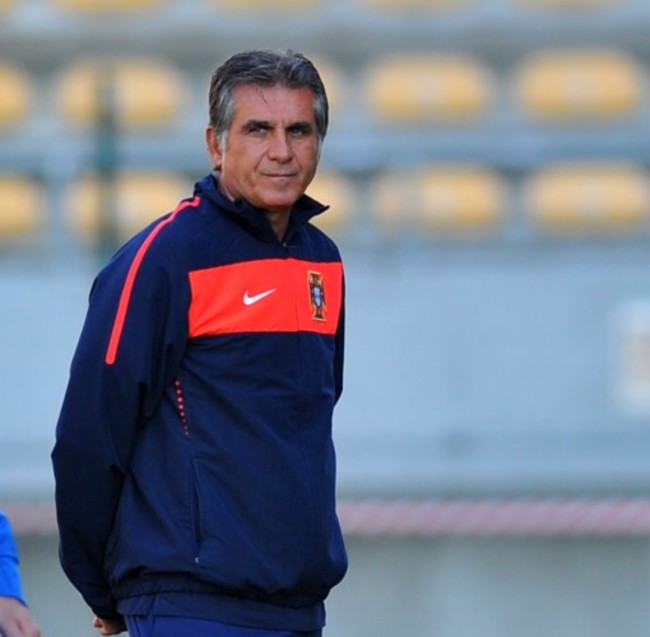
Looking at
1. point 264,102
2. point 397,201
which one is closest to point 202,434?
point 264,102

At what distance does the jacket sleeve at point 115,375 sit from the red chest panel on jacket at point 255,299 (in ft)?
0.10

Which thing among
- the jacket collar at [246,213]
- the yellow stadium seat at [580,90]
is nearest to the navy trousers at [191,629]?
the jacket collar at [246,213]

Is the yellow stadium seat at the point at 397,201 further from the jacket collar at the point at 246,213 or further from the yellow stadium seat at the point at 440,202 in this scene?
the jacket collar at the point at 246,213

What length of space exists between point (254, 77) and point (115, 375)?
0.52 m

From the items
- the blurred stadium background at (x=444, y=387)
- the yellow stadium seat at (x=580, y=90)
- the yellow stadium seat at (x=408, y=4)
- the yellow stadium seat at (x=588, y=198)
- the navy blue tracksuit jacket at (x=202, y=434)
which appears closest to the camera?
the navy blue tracksuit jacket at (x=202, y=434)

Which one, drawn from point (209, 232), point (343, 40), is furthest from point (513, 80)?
point (209, 232)

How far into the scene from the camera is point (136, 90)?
947 cm

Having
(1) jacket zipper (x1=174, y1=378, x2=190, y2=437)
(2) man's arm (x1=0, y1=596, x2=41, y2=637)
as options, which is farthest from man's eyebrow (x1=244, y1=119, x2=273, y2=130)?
(2) man's arm (x1=0, y1=596, x2=41, y2=637)

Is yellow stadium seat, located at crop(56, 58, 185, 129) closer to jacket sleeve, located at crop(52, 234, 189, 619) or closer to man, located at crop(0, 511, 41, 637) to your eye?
man, located at crop(0, 511, 41, 637)

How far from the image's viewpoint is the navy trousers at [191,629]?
2.57 metres

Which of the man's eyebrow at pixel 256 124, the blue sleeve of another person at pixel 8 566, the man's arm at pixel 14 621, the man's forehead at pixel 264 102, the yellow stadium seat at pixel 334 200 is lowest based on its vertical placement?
the man's arm at pixel 14 621

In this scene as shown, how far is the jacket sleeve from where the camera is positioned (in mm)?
2568

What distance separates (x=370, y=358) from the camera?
18.5 feet

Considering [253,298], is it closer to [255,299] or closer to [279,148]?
[255,299]
